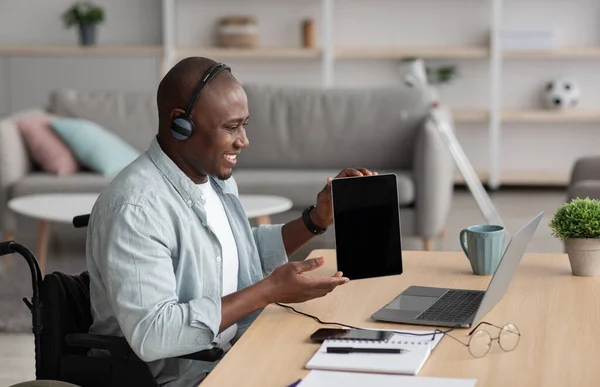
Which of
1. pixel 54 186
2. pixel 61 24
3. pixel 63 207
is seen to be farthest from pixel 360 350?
pixel 61 24

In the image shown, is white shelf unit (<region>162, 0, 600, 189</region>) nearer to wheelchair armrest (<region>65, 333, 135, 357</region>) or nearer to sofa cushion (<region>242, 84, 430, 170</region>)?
sofa cushion (<region>242, 84, 430, 170</region>)

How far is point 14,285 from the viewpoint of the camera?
14.0ft

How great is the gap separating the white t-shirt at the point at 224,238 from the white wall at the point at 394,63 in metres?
5.42

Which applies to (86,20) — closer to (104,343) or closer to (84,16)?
(84,16)

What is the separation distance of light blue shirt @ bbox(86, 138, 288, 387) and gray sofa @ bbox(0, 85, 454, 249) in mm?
2860

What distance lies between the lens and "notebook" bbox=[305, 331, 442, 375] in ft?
4.66

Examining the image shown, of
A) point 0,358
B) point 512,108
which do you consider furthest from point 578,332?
point 512,108

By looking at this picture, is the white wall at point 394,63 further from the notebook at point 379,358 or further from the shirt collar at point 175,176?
the notebook at point 379,358

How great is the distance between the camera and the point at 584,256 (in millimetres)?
1987

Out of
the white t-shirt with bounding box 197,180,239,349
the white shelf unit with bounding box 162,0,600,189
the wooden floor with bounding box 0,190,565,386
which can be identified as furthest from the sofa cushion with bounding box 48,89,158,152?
the white t-shirt with bounding box 197,180,239,349

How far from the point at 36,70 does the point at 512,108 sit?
3.59m

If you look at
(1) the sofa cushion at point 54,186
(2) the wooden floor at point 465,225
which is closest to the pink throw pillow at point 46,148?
(1) the sofa cushion at point 54,186

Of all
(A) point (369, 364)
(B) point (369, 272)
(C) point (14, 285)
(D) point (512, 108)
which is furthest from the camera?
(D) point (512, 108)

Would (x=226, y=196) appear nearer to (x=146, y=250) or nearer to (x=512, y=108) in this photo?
(x=146, y=250)
